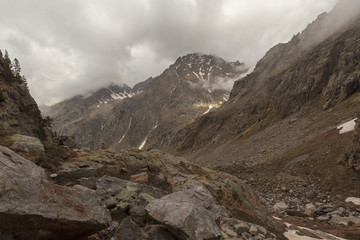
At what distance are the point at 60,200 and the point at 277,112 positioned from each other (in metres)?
133

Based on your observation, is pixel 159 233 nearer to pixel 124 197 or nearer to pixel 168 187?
pixel 124 197

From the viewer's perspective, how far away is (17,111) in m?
34.5

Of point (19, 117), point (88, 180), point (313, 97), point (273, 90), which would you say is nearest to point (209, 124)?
point (273, 90)

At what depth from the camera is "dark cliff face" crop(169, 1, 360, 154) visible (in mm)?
97438

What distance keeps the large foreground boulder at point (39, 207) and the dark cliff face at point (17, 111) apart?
90.3 ft

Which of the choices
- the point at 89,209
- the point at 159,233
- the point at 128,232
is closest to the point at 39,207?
the point at 89,209

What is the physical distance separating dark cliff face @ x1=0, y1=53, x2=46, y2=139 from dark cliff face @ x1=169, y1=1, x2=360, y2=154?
98747 mm

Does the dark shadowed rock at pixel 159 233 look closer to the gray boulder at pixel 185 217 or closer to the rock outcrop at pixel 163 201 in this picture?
the rock outcrop at pixel 163 201

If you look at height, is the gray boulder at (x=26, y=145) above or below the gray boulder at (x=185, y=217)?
above

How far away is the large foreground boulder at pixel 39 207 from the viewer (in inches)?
219

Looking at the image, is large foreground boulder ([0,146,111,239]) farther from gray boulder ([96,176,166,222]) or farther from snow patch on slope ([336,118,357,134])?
snow patch on slope ([336,118,357,134])

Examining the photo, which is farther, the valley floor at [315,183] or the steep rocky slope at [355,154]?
the steep rocky slope at [355,154]

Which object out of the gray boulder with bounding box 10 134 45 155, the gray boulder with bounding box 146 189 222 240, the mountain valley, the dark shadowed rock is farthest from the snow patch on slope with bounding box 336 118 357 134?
the gray boulder with bounding box 10 134 45 155

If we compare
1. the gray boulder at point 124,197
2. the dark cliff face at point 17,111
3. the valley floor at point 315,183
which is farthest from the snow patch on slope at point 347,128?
the dark cliff face at point 17,111
